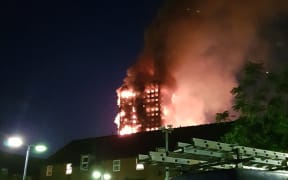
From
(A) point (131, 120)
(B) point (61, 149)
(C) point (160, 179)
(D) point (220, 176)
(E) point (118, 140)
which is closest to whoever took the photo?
(D) point (220, 176)

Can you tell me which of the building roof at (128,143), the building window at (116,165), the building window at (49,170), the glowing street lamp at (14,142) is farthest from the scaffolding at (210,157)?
the building window at (49,170)

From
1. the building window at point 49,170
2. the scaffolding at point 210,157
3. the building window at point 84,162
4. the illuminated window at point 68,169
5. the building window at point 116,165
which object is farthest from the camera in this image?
the building window at point 49,170

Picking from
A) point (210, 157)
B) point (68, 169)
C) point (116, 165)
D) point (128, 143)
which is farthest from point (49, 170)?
point (210, 157)

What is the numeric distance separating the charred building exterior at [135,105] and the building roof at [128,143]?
4110cm

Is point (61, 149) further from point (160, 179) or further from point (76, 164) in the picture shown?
point (160, 179)

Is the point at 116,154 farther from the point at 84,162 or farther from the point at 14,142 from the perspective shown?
the point at 14,142

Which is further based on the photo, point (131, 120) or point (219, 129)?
point (131, 120)

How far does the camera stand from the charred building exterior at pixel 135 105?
334 feet

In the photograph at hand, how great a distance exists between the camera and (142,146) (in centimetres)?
5178

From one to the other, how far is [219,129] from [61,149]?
84.3ft

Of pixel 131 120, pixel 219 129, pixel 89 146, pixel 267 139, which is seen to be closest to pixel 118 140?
pixel 89 146

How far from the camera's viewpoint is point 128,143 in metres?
53.5

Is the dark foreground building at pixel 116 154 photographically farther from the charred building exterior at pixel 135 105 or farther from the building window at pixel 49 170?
the charred building exterior at pixel 135 105

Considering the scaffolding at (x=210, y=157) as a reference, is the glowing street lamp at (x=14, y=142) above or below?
above
